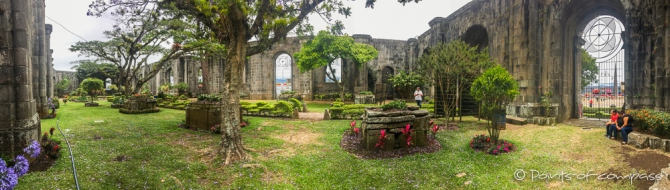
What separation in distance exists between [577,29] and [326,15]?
999cm

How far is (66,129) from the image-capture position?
809 cm

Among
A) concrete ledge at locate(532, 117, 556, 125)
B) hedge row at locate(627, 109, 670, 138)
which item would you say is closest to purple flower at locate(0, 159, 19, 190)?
hedge row at locate(627, 109, 670, 138)

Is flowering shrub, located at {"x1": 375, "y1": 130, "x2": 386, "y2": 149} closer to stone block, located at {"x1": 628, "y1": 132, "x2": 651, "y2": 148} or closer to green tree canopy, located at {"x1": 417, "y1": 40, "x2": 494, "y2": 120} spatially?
green tree canopy, located at {"x1": 417, "y1": 40, "x2": 494, "y2": 120}

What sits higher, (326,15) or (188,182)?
(326,15)

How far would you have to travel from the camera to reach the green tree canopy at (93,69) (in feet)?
108

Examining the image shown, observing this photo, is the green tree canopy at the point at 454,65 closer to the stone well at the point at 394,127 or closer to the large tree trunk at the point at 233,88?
the stone well at the point at 394,127

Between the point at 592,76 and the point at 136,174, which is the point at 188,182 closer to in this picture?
the point at 136,174

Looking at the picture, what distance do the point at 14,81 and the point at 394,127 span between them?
713 centimetres

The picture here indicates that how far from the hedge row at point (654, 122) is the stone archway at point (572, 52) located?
138 inches

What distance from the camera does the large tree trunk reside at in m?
6.45

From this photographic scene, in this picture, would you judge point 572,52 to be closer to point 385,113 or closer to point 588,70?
point 385,113

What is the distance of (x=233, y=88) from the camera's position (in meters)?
6.61

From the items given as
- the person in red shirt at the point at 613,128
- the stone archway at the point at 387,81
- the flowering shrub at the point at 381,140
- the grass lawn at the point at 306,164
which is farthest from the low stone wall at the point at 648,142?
the stone archway at the point at 387,81

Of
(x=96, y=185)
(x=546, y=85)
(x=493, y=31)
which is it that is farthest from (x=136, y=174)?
(x=493, y=31)
